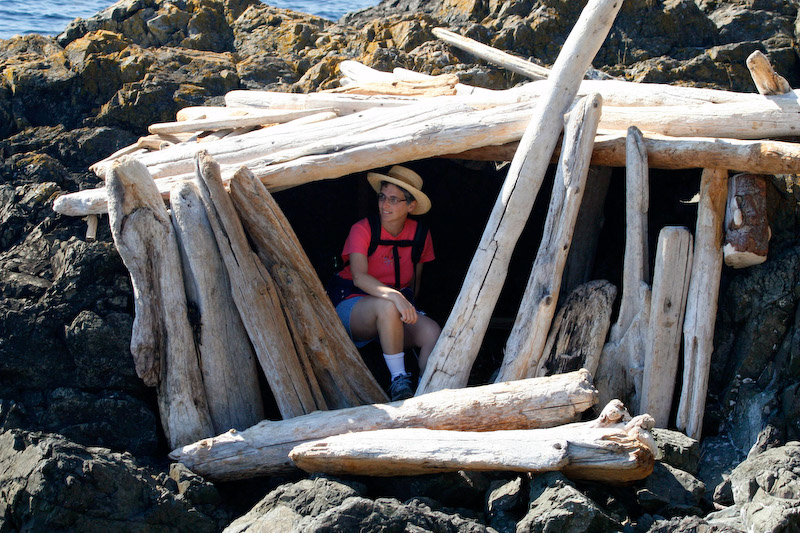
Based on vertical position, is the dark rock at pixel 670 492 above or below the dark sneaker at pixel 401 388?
above

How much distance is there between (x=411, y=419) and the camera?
16.4 ft

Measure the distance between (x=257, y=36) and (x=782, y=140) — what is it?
644 cm

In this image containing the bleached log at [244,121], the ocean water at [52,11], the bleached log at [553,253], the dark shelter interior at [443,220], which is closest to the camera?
the bleached log at [553,253]

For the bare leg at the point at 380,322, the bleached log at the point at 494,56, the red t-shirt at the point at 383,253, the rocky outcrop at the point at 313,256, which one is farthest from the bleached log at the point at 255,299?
the bleached log at the point at 494,56

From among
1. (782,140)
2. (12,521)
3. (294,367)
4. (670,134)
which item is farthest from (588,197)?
(12,521)

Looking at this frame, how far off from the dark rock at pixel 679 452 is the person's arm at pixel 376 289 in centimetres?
188

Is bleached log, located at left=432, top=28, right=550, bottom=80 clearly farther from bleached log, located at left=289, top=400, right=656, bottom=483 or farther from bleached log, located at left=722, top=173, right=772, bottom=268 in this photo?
bleached log, located at left=289, top=400, right=656, bottom=483

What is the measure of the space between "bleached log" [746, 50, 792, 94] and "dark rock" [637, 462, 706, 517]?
2.93m

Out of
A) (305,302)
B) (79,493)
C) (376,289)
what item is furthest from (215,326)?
(79,493)

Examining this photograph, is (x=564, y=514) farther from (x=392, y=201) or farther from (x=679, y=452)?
(x=392, y=201)

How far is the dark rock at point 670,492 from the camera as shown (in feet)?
14.9

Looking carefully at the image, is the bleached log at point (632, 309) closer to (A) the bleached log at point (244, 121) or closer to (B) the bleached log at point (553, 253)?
(B) the bleached log at point (553, 253)

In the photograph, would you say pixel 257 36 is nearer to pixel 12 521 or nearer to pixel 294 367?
pixel 294 367

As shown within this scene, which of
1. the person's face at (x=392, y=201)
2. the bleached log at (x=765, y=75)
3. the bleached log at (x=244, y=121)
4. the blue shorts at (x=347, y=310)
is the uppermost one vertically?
the bleached log at (x=765, y=75)
